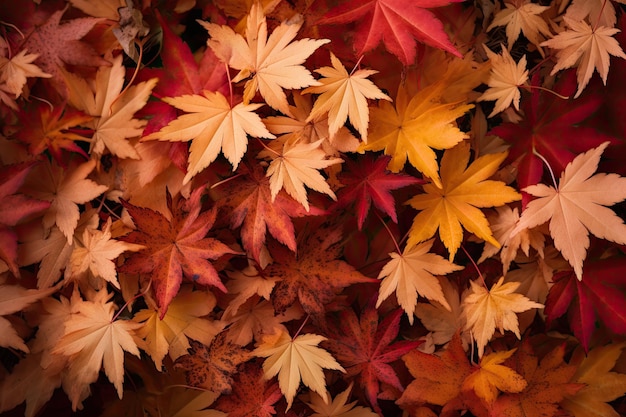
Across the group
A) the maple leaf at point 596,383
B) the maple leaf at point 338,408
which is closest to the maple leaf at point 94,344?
the maple leaf at point 338,408

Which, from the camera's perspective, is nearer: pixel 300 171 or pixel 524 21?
pixel 300 171

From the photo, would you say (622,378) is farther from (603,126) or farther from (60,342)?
(60,342)

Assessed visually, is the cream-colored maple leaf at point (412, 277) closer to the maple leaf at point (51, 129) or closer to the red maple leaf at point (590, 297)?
the red maple leaf at point (590, 297)

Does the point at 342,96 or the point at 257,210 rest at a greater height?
the point at 342,96

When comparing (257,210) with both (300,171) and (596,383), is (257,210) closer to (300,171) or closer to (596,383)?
(300,171)

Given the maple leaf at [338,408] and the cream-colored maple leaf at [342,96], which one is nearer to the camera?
the cream-colored maple leaf at [342,96]

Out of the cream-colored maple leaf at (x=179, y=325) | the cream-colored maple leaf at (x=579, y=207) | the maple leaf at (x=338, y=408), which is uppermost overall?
the cream-colored maple leaf at (x=579, y=207)

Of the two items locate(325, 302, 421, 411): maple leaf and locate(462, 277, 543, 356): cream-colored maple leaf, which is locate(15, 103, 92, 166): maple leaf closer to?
locate(325, 302, 421, 411): maple leaf

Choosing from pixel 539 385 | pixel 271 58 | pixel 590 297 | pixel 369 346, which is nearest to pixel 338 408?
pixel 369 346
